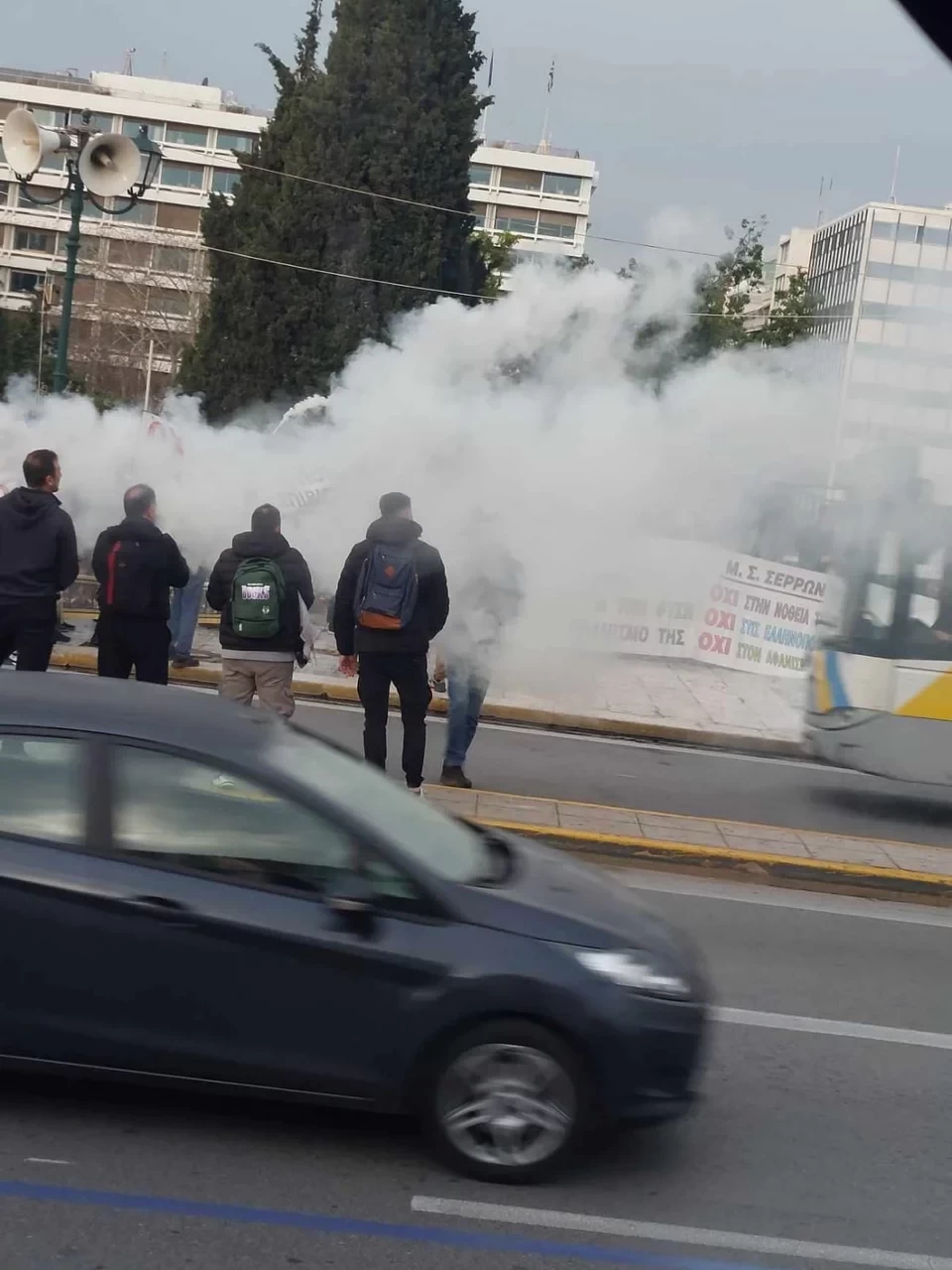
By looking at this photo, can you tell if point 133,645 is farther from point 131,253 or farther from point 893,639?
point 131,253

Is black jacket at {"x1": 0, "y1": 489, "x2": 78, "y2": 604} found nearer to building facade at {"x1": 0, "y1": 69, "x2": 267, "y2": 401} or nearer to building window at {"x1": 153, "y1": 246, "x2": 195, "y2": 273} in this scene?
building window at {"x1": 153, "y1": 246, "x2": 195, "y2": 273}

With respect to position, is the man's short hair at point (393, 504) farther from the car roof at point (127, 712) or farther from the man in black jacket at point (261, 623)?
the car roof at point (127, 712)

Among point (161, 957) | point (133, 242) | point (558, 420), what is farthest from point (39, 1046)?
point (133, 242)

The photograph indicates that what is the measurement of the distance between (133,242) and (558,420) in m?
32.9

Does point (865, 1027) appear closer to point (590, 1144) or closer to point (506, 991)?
point (590, 1144)

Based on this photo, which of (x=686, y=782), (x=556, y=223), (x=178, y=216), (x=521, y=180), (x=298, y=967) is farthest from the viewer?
(x=521, y=180)

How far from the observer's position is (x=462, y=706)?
399 inches

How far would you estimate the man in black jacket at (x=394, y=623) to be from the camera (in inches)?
341

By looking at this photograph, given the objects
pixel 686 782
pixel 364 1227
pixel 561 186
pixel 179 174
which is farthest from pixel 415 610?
pixel 561 186

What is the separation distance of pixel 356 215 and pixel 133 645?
2338cm

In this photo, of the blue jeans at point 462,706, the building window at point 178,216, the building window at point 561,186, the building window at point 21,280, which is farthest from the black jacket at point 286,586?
the building window at point 561,186

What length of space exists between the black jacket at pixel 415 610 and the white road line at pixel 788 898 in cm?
175

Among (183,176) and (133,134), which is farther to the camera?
(183,176)

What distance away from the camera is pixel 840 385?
50.4ft
